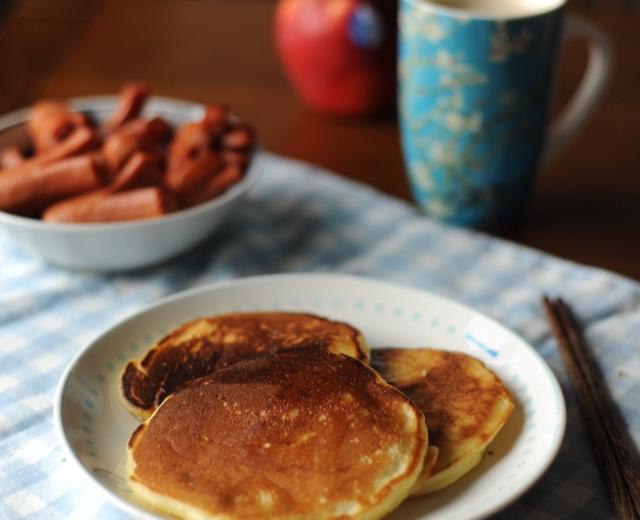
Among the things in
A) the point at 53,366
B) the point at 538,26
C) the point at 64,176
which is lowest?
the point at 53,366

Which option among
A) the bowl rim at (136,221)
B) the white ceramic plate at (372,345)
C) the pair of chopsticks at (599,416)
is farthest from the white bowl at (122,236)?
the pair of chopsticks at (599,416)

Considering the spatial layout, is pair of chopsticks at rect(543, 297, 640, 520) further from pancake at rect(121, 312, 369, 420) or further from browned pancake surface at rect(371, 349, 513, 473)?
pancake at rect(121, 312, 369, 420)

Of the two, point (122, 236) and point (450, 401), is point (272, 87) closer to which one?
point (122, 236)

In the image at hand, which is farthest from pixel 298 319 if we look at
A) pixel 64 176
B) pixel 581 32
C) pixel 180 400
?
pixel 581 32

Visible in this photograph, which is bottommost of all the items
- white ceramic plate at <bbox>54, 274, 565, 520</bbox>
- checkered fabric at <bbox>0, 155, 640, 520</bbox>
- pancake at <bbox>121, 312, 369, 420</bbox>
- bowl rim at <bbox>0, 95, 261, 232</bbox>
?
checkered fabric at <bbox>0, 155, 640, 520</bbox>

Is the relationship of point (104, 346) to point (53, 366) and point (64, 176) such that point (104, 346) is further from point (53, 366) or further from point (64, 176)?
point (64, 176)

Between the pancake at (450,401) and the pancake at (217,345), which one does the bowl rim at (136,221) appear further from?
the pancake at (450,401)

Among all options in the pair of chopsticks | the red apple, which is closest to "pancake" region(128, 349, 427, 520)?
the pair of chopsticks
